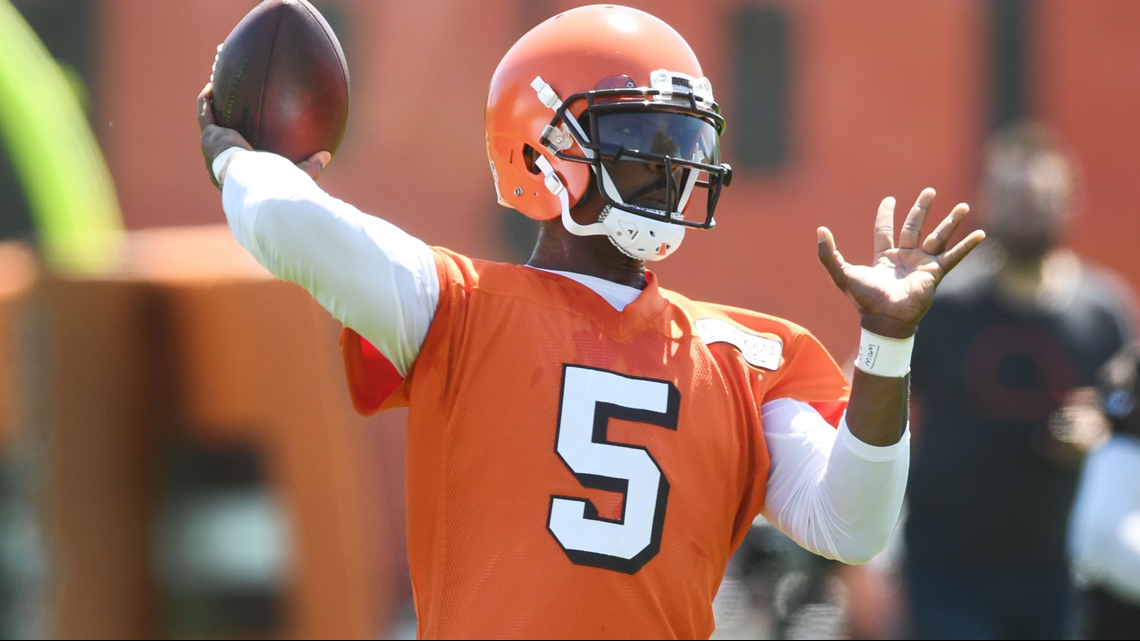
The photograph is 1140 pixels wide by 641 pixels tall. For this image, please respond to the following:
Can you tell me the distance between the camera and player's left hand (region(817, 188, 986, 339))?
5.73 feet

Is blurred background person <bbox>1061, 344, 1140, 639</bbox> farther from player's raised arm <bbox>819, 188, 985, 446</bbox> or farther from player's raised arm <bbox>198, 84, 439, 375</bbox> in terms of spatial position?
player's raised arm <bbox>198, 84, 439, 375</bbox>

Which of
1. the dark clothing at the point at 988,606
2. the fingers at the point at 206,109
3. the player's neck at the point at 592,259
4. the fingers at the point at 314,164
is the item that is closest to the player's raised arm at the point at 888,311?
the player's neck at the point at 592,259

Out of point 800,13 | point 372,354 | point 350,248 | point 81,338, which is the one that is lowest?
point 81,338

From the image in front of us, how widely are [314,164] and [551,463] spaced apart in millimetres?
622

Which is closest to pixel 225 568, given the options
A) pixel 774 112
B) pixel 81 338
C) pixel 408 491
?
pixel 81 338

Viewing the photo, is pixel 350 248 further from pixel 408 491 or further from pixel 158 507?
pixel 158 507

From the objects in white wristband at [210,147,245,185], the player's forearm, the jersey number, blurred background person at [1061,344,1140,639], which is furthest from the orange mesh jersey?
blurred background person at [1061,344,1140,639]

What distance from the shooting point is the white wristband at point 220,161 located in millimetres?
1817

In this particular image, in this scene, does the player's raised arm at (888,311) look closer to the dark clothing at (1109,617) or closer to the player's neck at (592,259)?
the player's neck at (592,259)

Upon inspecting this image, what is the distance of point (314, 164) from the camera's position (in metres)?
1.95

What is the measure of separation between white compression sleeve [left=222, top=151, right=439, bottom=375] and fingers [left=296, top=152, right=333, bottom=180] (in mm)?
163

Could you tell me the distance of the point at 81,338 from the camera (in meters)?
3.58

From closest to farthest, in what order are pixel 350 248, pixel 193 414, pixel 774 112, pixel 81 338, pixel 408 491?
pixel 350 248
pixel 408 491
pixel 81 338
pixel 193 414
pixel 774 112

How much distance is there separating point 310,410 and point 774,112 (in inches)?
135
